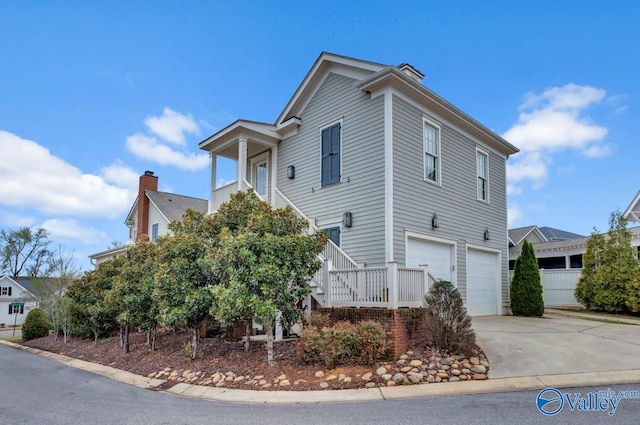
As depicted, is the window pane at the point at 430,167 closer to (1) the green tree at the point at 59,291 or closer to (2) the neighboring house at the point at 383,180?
(2) the neighboring house at the point at 383,180

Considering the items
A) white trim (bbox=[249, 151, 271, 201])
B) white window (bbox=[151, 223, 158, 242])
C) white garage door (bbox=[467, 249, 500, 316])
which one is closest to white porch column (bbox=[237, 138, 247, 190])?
white trim (bbox=[249, 151, 271, 201])

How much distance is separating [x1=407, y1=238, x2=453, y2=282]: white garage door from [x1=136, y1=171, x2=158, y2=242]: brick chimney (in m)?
18.6

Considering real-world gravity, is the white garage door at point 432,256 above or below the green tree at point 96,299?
above

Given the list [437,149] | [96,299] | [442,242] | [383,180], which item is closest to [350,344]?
[383,180]

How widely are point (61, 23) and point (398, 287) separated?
12.8 meters

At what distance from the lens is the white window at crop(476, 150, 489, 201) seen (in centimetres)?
1506

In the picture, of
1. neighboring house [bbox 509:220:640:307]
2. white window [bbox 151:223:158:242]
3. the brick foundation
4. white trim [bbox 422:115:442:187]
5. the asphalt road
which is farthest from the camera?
white window [bbox 151:223:158:242]

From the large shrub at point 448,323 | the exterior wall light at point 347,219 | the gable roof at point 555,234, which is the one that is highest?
the gable roof at point 555,234

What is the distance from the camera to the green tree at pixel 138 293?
11.9 m

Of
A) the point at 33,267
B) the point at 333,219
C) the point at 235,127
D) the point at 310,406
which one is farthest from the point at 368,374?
the point at 33,267

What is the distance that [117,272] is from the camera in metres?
14.9

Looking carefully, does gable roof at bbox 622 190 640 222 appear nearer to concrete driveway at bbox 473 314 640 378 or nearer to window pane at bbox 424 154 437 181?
concrete driveway at bbox 473 314 640 378

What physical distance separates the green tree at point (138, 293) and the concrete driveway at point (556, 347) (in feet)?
28.1

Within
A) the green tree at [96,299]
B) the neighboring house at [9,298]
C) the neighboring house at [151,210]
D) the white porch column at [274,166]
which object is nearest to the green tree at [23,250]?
the neighboring house at [9,298]
